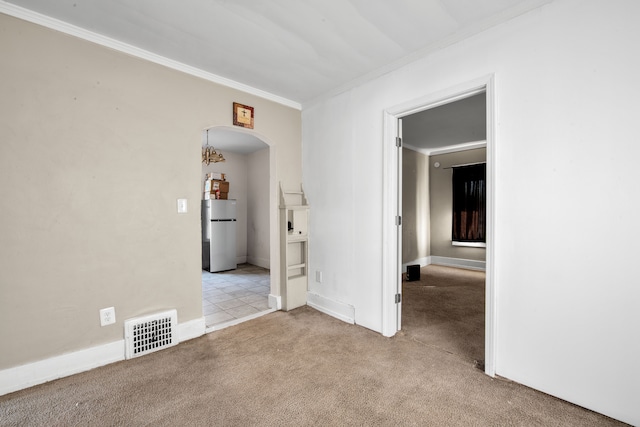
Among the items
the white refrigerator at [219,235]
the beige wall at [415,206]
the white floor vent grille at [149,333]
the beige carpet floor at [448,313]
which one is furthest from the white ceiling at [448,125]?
the white refrigerator at [219,235]

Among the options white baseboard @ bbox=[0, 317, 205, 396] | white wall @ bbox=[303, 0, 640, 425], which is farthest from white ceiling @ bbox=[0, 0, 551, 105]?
white baseboard @ bbox=[0, 317, 205, 396]

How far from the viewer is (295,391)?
5.90 ft

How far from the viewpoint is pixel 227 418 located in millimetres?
1561

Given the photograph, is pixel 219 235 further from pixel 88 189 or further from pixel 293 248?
pixel 88 189

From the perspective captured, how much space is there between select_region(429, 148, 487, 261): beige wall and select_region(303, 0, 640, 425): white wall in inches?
166

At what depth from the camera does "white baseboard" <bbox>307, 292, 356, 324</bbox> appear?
9.53 ft

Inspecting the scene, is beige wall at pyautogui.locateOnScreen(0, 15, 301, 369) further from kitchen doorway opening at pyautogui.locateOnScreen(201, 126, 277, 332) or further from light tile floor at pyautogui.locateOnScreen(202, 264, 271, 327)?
kitchen doorway opening at pyautogui.locateOnScreen(201, 126, 277, 332)

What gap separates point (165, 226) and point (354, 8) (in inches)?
89.2

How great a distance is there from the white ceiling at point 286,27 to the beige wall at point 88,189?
261 millimetres

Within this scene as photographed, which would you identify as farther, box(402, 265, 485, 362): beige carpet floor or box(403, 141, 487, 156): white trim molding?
box(403, 141, 487, 156): white trim molding

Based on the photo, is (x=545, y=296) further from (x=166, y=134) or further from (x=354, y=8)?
(x=166, y=134)

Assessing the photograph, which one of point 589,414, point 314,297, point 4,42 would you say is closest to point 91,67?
point 4,42

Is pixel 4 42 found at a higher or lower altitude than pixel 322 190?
higher

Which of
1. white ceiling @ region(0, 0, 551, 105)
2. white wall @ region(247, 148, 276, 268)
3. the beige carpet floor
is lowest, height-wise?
the beige carpet floor
